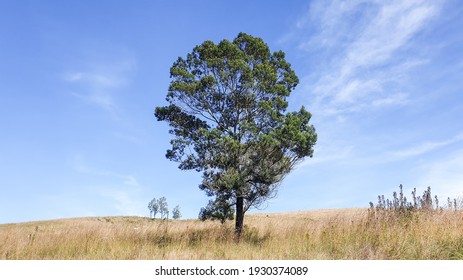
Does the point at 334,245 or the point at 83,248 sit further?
the point at 83,248

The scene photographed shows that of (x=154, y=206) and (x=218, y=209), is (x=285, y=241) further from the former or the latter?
(x=154, y=206)

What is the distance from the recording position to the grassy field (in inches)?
368

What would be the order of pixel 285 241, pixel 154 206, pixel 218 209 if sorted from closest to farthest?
pixel 285 241
pixel 218 209
pixel 154 206

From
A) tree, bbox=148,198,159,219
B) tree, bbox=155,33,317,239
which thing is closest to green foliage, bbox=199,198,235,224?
tree, bbox=155,33,317,239

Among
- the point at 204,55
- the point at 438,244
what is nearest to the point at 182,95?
the point at 204,55

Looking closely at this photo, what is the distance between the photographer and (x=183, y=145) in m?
16.9

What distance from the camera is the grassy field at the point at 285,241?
936cm

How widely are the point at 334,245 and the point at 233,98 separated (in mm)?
8398

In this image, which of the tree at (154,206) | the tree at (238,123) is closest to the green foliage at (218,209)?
the tree at (238,123)

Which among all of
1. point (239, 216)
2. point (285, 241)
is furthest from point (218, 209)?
point (285, 241)

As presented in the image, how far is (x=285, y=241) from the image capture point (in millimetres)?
12719

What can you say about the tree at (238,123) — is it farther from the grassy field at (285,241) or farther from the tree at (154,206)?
the tree at (154,206)

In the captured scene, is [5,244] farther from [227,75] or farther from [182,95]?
[227,75]

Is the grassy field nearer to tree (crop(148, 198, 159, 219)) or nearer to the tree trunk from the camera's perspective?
the tree trunk
